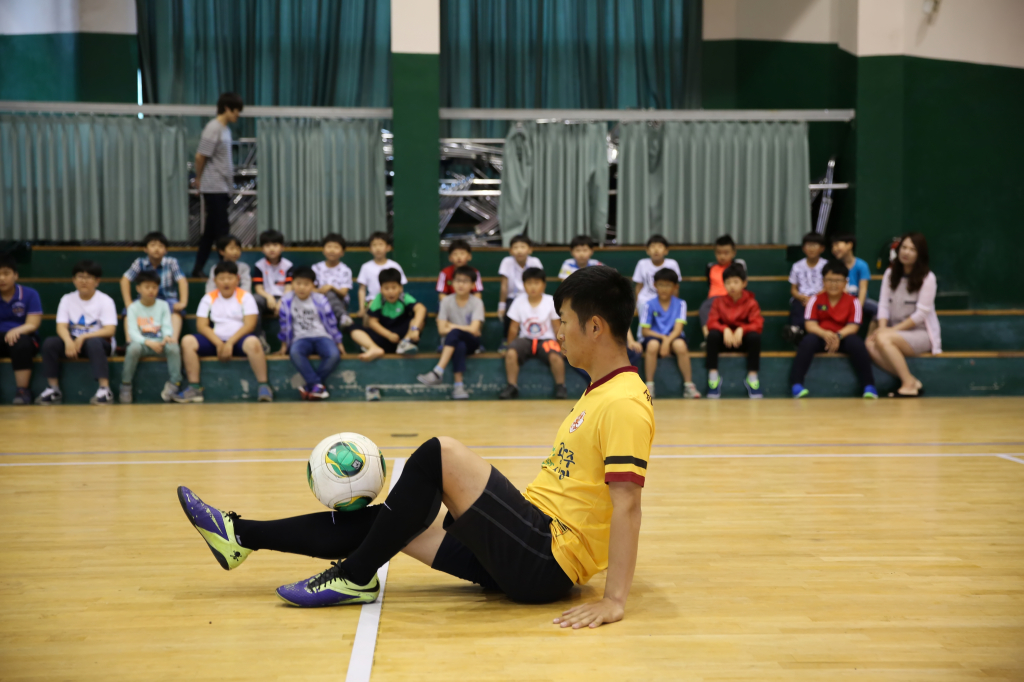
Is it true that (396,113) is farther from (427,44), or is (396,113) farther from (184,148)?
(184,148)

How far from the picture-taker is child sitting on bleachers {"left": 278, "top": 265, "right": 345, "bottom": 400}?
6914mm

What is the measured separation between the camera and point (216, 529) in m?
2.34

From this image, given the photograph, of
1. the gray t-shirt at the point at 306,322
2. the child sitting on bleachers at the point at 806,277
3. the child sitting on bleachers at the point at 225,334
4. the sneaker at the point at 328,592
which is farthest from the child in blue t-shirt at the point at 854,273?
the sneaker at the point at 328,592

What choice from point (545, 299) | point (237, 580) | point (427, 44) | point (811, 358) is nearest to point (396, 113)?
point (427, 44)

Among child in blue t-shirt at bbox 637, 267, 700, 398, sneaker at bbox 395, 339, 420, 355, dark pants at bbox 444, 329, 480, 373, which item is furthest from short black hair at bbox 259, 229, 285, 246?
child in blue t-shirt at bbox 637, 267, 700, 398

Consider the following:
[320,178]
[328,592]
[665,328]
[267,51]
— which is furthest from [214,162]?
[328,592]

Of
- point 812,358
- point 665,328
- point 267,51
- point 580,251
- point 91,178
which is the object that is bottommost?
point 812,358

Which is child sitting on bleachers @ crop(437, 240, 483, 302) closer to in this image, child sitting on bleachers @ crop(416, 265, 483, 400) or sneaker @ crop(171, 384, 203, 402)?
child sitting on bleachers @ crop(416, 265, 483, 400)

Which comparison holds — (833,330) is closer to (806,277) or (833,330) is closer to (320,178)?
(806,277)

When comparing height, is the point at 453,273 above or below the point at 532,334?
above

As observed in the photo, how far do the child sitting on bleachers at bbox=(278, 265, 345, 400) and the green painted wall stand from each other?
15.0 feet

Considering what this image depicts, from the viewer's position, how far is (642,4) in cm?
1095

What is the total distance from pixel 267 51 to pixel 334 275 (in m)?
4.25

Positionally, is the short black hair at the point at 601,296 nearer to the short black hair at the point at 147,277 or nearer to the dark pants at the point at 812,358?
the dark pants at the point at 812,358
